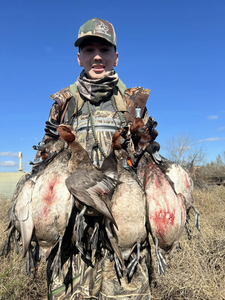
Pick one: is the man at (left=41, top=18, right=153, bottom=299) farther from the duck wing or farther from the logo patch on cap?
the duck wing

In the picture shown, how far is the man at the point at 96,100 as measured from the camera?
278cm

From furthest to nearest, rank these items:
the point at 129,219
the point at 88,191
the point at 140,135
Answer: the point at 140,135 → the point at 129,219 → the point at 88,191

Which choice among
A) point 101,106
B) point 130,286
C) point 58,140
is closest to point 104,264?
point 130,286

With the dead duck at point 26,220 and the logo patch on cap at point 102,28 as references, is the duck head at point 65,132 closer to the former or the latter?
the dead duck at point 26,220

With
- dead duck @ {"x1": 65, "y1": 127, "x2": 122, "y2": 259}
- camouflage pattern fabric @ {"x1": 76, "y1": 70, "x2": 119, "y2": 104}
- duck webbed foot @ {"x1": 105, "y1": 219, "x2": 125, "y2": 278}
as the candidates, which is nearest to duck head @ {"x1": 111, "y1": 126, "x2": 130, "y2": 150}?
dead duck @ {"x1": 65, "y1": 127, "x2": 122, "y2": 259}

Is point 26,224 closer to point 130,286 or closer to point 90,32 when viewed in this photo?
point 130,286

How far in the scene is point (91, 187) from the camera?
1.96m

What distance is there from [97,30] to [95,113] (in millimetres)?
954

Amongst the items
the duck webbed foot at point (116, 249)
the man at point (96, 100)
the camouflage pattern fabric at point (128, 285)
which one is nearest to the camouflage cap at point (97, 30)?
the man at point (96, 100)

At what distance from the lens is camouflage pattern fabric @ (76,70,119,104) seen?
9.30ft

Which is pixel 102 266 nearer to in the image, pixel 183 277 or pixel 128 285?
pixel 128 285

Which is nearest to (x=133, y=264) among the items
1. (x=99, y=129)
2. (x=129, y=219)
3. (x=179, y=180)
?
(x=129, y=219)

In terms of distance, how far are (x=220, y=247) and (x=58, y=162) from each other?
181 inches

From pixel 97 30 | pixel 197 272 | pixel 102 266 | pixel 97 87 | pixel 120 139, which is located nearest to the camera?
pixel 120 139
